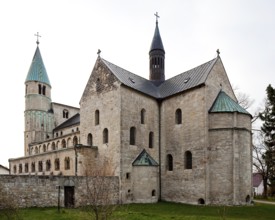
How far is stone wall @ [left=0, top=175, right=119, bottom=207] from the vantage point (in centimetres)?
2012

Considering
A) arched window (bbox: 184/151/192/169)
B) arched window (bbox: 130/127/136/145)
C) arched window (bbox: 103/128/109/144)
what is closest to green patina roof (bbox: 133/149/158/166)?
arched window (bbox: 130/127/136/145)

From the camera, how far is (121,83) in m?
28.6

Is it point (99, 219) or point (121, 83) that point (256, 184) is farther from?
point (99, 219)

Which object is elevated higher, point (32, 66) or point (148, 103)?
point (32, 66)

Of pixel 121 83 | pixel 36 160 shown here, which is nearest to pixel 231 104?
pixel 121 83

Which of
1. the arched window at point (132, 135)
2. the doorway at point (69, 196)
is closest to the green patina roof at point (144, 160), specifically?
the arched window at point (132, 135)

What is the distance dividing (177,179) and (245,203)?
634cm

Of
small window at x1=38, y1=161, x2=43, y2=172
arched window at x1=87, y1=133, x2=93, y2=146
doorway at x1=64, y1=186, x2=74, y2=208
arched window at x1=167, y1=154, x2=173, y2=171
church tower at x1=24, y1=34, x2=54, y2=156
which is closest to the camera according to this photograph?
doorway at x1=64, y1=186, x2=74, y2=208

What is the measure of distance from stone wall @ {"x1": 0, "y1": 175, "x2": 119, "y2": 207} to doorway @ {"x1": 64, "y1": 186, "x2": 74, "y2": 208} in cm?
17

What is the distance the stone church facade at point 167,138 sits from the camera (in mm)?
26781

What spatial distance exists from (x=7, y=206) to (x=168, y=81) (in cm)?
2317

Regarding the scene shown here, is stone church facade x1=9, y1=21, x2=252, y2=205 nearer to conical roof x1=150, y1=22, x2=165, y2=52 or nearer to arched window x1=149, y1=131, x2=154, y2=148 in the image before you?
arched window x1=149, y1=131, x2=154, y2=148

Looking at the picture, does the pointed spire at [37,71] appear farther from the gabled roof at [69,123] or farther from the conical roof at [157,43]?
the conical roof at [157,43]

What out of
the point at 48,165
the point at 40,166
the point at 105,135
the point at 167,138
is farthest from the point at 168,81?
the point at 40,166
